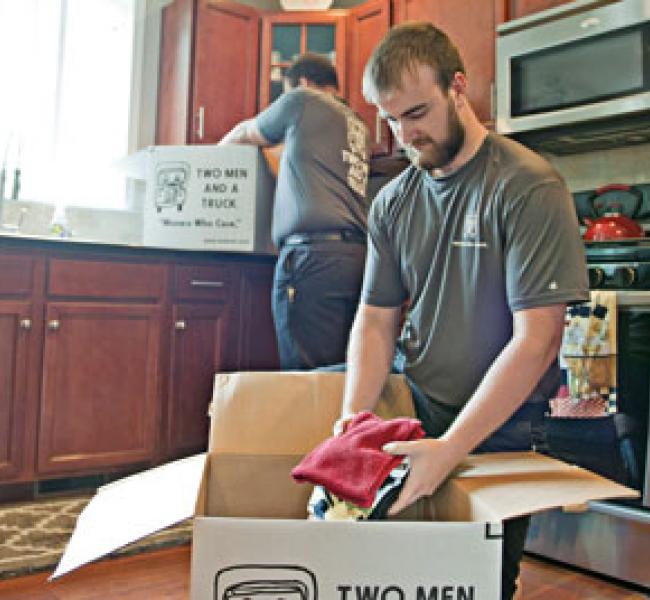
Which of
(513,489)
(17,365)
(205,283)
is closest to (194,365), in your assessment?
(205,283)

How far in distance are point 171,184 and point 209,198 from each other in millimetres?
Answer: 164

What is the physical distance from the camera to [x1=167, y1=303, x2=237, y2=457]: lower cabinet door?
2.40m

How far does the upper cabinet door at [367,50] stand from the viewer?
3018 mm

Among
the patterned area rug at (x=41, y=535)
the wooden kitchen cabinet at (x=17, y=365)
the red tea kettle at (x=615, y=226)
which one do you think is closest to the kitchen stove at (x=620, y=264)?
the red tea kettle at (x=615, y=226)

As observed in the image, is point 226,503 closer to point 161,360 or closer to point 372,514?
point 372,514

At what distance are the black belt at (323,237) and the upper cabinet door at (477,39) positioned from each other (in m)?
0.90

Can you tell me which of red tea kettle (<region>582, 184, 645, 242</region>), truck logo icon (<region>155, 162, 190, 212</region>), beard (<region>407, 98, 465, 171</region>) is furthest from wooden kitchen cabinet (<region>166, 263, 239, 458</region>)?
beard (<region>407, 98, 465, 171</region>)

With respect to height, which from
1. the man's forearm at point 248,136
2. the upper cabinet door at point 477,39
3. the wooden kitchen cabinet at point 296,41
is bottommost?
the man's forearm at point 248,136

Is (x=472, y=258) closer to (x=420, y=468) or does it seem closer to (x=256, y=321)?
(x=420, y=468)

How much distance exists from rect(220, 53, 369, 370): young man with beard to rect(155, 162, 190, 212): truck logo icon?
1.37ft

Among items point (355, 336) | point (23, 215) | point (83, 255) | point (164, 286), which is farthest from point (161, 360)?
point (355, 336)

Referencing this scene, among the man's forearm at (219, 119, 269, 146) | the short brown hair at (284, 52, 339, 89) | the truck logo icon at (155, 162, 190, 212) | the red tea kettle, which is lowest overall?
the red tea kettle

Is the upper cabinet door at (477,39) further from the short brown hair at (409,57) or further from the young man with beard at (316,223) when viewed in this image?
the short brown hair at (409,57)

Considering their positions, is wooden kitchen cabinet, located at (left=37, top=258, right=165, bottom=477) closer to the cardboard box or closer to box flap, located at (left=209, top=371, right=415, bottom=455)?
the cardboard box
